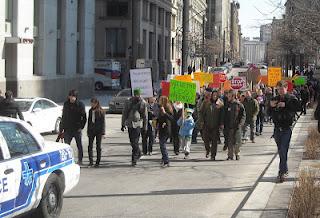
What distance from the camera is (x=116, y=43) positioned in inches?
2504

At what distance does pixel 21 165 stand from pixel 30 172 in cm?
24

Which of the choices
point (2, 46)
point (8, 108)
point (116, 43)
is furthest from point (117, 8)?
point (8, 108)

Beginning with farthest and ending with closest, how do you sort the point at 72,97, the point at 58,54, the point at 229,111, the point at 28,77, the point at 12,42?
the point at 58,54 → the point at 28,77 → the point at 12,42 → the point at 229,111 → the point at 72,97

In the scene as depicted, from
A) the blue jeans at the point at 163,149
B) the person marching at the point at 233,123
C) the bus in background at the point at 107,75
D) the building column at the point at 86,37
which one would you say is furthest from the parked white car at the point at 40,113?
the bus in background at the point at 107,75

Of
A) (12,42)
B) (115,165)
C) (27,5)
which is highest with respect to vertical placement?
(27,5)

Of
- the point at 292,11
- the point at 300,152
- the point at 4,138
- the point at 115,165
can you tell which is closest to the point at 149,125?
the point at 115,165

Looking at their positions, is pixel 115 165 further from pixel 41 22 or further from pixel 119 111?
pixel 41 22

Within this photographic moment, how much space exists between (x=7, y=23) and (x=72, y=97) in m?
17.3

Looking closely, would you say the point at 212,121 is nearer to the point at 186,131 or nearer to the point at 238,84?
the point at 186,131

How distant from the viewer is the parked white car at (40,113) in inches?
764

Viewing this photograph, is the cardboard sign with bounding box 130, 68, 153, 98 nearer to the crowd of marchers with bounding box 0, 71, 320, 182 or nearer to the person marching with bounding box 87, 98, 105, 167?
the crowd of marchers with bounding box 0, 71, 320, 182

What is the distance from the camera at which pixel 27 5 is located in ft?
102

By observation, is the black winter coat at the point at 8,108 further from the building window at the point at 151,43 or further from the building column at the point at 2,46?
the building window at the point at 151,43

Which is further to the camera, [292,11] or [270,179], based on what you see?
[292,11]
